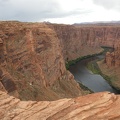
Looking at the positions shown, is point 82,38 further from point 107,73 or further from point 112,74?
point 112,74

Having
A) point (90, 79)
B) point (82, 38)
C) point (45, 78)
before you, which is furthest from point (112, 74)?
point (82, 38)

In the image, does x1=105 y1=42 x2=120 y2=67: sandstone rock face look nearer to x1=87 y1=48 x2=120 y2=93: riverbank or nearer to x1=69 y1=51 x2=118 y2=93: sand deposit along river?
x1=87 y1=48 x2=120 y2=93: riverbank

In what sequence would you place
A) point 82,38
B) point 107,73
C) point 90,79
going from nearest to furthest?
point 90,79, point 107,73, point 82,38

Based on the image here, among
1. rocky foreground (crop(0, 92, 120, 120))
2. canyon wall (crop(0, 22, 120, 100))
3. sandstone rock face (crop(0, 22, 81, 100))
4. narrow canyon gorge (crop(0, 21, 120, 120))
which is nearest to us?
rocky foreground (crop(0, 92, 120, 120))

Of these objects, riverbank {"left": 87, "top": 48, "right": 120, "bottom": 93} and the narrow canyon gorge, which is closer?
the narrow canyon gorge

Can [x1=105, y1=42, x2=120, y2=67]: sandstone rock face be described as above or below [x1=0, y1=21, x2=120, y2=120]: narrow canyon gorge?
below

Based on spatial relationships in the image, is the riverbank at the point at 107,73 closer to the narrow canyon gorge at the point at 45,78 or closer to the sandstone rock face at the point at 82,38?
the narrow canyon gorge at the point at 45,78

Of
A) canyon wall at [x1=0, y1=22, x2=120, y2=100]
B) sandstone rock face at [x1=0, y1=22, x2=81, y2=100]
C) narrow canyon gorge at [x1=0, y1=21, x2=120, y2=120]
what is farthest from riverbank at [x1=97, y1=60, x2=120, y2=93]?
canyon wall at [x1=0, y1=22, x2=120, y2=100]

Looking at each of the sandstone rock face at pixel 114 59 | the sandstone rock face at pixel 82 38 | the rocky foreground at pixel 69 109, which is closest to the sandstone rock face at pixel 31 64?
the rocky foreground at pixel 69 109

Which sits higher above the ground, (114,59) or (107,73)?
(114,59)
